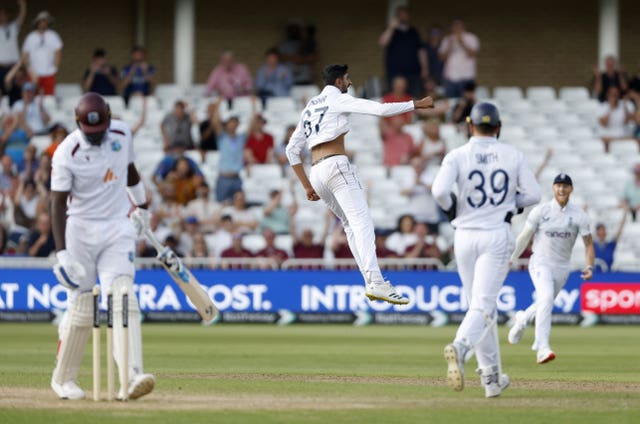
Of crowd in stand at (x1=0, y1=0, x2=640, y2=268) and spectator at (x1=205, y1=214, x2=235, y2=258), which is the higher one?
crowd in stand at (x1=0, y1=0, x2=640, y2=268)

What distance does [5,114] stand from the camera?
25.8m

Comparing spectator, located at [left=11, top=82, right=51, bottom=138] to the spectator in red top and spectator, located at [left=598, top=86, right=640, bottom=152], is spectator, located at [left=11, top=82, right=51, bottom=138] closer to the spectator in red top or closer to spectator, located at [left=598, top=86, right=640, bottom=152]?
the spectator in red top

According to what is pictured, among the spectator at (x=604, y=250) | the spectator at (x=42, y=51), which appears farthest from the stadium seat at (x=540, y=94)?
the spectator at (x=42, y=51)

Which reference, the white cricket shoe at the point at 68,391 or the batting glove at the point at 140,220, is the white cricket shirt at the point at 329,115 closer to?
the batting glove at the point at 140,220

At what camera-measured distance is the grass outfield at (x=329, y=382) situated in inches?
366

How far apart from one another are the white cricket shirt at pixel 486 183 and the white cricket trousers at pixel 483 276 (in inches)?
3.7

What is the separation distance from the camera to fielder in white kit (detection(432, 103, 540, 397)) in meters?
10.4

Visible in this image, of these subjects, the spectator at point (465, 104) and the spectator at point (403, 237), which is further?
the spectator at point (465, 104)

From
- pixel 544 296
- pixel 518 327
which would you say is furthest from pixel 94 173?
pixel 544 296

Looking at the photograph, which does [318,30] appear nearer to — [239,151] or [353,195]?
[239,151]

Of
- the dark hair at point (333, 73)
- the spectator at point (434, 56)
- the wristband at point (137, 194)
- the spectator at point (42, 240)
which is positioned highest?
the spectator at point (434, 56)

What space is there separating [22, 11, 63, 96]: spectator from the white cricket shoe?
1666cm

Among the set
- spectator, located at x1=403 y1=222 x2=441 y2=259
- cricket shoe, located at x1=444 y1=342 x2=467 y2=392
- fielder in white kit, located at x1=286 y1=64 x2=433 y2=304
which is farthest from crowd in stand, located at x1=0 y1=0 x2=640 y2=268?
cricket shoe, located at x1=444 y1=342 x2=467 y2=392

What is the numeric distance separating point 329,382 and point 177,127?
1374cm
